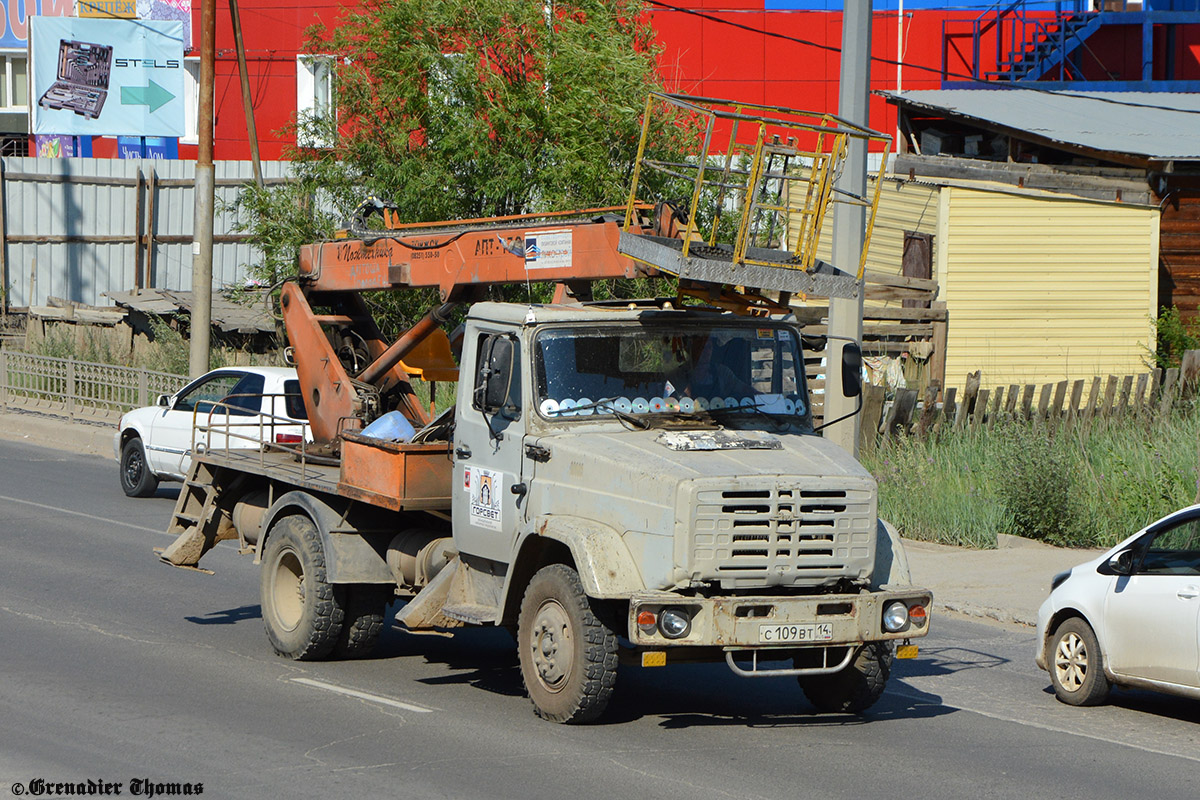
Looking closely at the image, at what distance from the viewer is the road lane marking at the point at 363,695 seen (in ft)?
28.9

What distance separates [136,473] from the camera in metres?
18.4

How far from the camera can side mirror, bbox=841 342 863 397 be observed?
359 inches

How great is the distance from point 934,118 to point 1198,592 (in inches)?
863

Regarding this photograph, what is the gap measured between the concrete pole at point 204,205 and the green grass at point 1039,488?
Answer: 11022 mm

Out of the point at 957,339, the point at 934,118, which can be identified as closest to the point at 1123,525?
the point at 957,339

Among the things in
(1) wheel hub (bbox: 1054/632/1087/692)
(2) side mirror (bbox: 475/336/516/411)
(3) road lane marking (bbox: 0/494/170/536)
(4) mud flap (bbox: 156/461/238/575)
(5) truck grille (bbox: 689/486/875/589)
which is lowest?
(3) road lane marking (bbox: 0/494/170/536)

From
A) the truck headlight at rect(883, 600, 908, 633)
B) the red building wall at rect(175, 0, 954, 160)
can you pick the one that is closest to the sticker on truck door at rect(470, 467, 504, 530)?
the truck headlight at rect(883, 600, 908, 633)

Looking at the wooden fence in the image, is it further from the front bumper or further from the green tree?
the front bumper

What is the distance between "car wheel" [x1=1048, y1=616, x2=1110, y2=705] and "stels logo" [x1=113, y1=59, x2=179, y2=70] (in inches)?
1310

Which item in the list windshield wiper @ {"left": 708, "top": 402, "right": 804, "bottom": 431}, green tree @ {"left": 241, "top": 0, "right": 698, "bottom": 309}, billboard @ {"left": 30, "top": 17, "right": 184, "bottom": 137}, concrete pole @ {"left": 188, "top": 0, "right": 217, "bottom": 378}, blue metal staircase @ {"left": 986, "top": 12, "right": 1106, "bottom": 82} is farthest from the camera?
billboard @ {"left": 30, "top": 17, "right": 184, "bottom": 137}

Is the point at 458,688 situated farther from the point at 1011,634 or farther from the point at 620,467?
the point at 1011,634

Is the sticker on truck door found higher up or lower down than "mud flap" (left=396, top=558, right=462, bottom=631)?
higher up

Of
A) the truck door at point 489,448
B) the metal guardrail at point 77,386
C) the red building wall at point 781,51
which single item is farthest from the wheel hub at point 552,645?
the red building wall at point 781,51

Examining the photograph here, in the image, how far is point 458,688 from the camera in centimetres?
945
